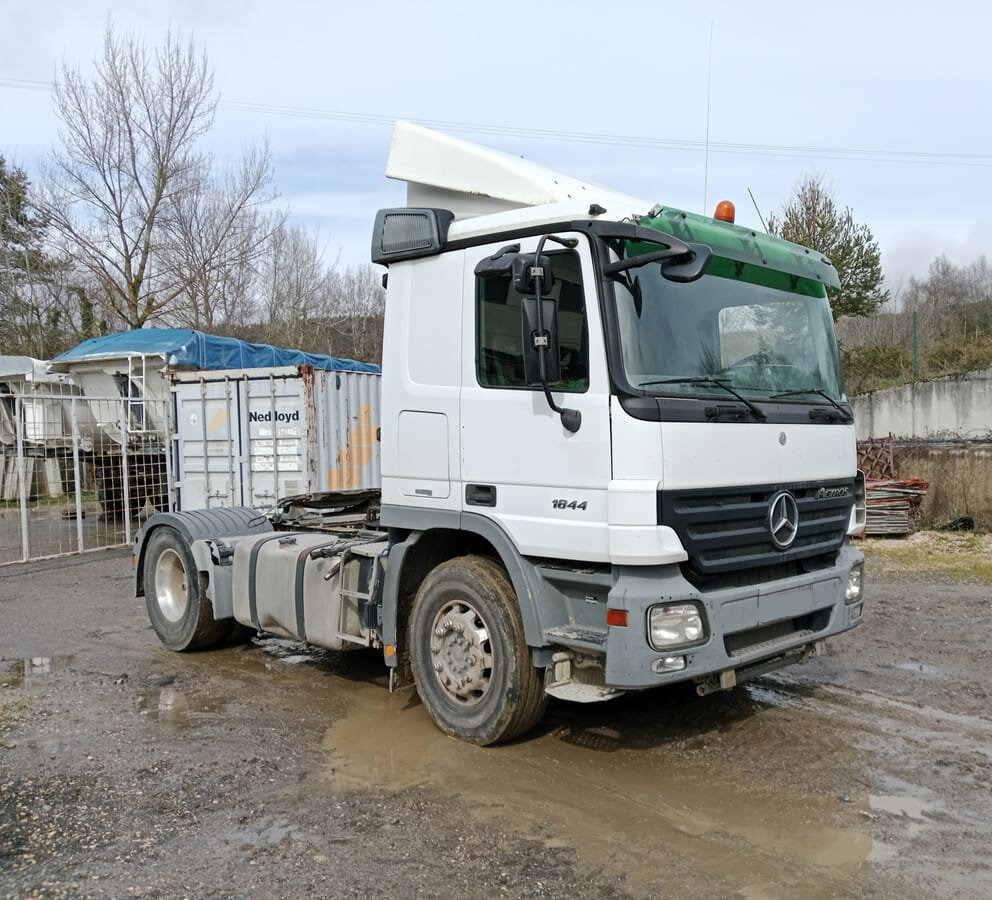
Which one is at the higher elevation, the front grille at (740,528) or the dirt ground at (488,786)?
the front grille at (740,528)

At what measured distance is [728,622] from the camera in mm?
4609

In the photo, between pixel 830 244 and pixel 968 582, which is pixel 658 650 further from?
pixel 830 244

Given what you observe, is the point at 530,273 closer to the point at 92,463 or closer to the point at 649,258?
the point at 649,258

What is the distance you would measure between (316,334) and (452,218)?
29602mm

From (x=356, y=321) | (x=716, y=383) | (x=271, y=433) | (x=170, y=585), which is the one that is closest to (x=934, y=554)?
(x=716, y=383)

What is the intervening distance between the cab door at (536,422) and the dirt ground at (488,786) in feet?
4.38

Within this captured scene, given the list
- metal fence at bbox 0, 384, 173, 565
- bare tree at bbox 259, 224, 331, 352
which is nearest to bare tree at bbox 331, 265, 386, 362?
bare tree at bbox 259, 224, 331, 352

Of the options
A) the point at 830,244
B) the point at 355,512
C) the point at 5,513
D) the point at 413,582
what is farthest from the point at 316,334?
the point at 413,582

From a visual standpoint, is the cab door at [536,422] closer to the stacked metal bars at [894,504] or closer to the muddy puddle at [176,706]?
the muddy puddle at [176,706]

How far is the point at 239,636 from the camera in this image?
7906 millimetres

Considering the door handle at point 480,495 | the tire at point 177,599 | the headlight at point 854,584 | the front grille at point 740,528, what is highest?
the door handle at point 480,495

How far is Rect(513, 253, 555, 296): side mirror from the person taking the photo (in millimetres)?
4488

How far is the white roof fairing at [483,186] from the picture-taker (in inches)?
192

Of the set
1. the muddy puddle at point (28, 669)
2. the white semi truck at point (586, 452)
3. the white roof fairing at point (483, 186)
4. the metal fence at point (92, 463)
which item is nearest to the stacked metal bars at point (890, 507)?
the white semi truck at point (586, 452)
